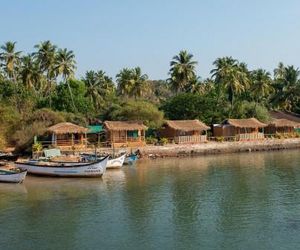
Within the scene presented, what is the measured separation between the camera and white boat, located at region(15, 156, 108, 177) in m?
37.1

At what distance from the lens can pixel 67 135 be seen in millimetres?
49812

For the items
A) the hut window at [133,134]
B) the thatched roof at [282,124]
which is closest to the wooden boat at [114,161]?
the hut window at [133,134]

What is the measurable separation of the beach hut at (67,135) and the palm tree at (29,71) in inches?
607

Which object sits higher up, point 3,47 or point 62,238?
point 3,47

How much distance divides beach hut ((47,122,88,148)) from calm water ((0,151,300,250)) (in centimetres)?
1001

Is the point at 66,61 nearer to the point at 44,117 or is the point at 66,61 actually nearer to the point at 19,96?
the point at 19,96

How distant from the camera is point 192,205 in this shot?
26.6 m

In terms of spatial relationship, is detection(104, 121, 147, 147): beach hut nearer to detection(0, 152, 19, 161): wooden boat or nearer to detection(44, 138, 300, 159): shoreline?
detection(44, 138, 300, 159): shoreline

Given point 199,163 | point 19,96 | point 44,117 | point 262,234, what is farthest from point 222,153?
point 262,234

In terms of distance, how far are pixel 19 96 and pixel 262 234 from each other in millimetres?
45196

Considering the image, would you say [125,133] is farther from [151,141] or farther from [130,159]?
[130,159]

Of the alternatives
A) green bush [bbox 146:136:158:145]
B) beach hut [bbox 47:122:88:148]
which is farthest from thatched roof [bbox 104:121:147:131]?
beach hut [bbox 47:122:88:148]

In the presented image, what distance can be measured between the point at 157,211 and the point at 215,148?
3157cm

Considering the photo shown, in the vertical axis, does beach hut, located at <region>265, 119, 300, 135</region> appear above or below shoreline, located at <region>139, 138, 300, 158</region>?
above
